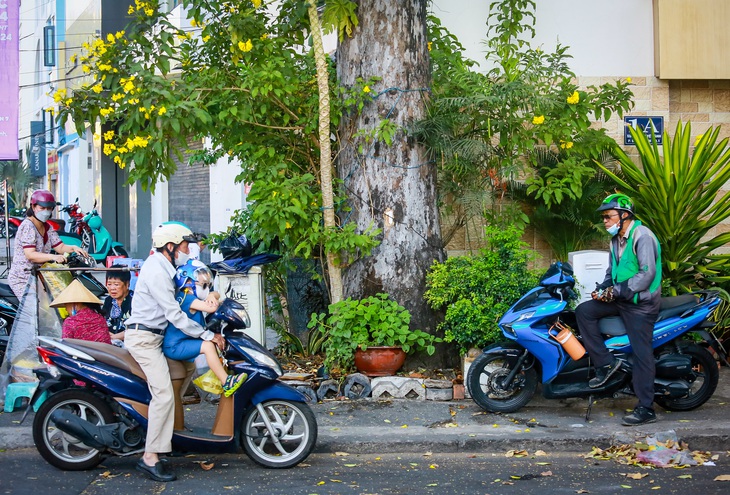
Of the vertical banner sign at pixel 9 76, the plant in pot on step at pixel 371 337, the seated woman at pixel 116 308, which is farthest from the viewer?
the vertical banner sign at pixel 9 76

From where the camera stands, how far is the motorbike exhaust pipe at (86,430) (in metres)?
6.04

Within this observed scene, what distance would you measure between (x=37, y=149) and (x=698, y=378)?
34788 millimetres

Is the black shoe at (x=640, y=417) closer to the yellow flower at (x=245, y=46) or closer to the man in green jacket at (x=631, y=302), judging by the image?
the man in green jacket at (x=631, y=302)

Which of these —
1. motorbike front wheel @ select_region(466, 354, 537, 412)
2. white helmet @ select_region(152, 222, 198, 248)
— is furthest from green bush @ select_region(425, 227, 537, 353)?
white helmet @ select_region(152, 222, 198, 248)

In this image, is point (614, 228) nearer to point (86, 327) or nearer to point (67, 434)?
point (86, 327)

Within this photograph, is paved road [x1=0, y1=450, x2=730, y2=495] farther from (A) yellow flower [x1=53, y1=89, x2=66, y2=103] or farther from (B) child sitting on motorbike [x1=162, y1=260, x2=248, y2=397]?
(A) yellow flower [x1=53, y1=89, x2=66, y2=103]

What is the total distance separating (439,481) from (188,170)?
1292 centimetres

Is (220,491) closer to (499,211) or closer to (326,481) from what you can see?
(326,481)

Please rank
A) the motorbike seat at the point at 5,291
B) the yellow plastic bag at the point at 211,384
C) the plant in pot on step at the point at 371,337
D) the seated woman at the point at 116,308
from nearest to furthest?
the yellow plastic bag at the point at 211,384 → the seated woman at the point at 116,308 → the plant in pot on step at the point at 371,337 → the motorbike seat at the point at 5,291

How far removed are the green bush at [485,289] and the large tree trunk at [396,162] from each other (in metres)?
0.47

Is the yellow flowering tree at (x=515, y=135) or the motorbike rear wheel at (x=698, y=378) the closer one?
the motorbike rear wheel at (x=698, y=378)

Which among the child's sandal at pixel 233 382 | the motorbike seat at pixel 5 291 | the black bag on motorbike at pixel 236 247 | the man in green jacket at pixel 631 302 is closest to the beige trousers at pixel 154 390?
the child's sandal at pixel 233 382

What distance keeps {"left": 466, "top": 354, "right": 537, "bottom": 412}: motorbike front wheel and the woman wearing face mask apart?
12.9 ft

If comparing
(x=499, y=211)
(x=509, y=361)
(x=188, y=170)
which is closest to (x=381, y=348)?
(x=509, y=361)
